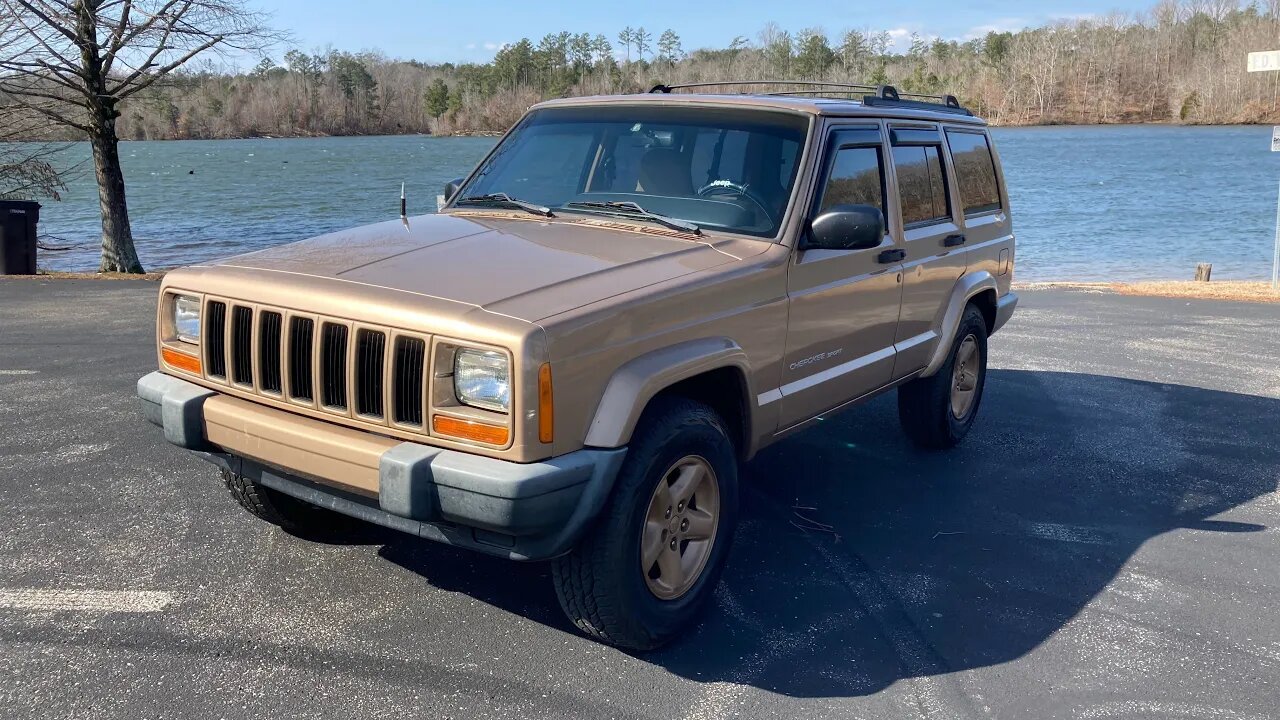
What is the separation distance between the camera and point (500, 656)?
3.67 meters

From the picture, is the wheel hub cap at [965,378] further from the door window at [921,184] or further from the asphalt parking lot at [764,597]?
the door window at [921,184]

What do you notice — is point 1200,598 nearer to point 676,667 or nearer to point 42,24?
point 676,667

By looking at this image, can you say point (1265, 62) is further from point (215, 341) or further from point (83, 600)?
point (83, 600)

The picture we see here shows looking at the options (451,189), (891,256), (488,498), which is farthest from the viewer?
(451,189)

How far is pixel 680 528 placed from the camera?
12.7ft

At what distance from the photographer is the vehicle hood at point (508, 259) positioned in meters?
3.44

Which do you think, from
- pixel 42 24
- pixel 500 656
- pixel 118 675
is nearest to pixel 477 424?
pixel 500 656

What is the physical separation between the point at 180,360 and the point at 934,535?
11.3 feet

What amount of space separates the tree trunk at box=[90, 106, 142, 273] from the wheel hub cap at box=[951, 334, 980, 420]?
13.7m

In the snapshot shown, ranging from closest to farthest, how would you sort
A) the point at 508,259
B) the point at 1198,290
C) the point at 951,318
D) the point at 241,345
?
1. the point at 241,345
2. the point at 508,259
3. the point at 951,318
4. the point at 1198,290

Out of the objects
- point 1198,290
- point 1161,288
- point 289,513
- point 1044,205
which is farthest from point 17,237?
point 1044,205

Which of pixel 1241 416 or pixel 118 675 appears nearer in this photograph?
pixel 118 675

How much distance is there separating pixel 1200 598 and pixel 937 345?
1965 millimetres

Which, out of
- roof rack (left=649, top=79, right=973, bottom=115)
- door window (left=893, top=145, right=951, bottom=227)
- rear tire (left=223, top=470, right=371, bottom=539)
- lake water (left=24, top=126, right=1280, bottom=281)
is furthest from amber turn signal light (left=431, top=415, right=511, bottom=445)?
lake water (left=24, top=126, right=1280, bottom=281)
